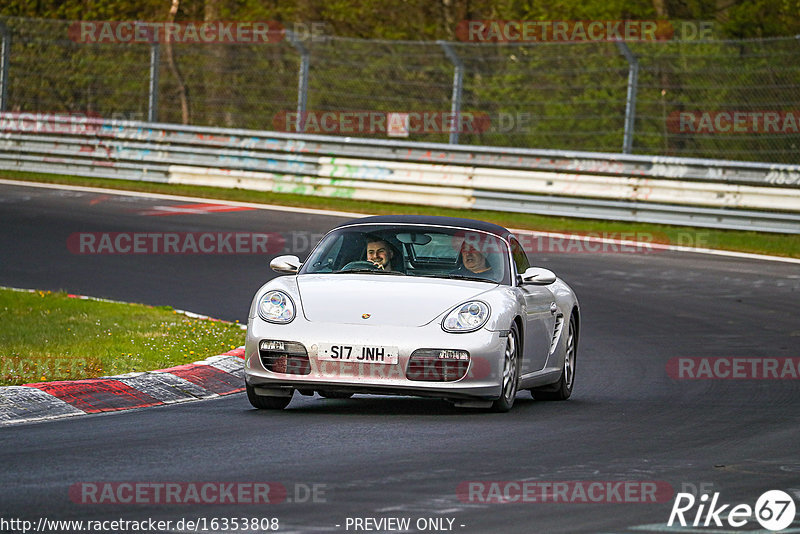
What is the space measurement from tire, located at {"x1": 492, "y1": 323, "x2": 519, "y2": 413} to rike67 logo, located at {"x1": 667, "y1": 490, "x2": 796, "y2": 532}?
270 centimetres

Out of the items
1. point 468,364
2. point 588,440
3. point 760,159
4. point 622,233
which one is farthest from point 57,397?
point 760,159

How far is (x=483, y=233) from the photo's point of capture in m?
10.0

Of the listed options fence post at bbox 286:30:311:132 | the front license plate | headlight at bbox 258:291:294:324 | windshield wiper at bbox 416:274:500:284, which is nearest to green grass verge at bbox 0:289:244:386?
headlight at bbox 258:291:294:324

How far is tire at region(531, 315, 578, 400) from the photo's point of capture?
34.2ft

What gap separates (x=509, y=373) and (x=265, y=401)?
4.95 feet

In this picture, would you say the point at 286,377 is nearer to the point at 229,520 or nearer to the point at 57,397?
the point at 57,397

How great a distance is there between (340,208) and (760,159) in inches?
272

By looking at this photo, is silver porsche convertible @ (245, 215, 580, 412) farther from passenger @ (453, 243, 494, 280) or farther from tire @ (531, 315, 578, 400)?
tire @ (531, 315, 578, 400)

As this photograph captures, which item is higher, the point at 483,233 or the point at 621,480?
the point at 483,233

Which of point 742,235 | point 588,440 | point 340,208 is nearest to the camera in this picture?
point 588,440

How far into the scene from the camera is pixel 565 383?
1053cm

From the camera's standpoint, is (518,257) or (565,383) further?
(565,383)

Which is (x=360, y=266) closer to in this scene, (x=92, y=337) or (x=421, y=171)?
(x=92, y=337)

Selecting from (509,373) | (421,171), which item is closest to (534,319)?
(509,373)
